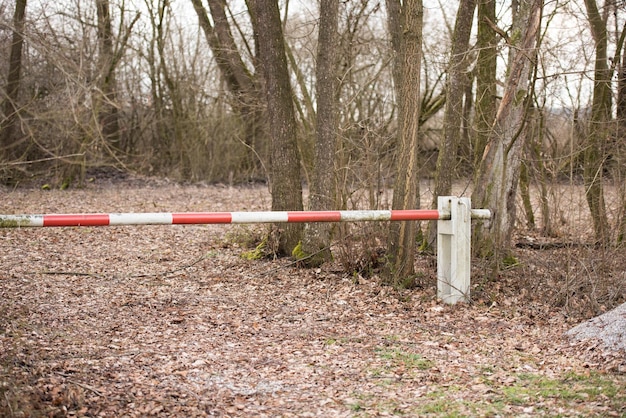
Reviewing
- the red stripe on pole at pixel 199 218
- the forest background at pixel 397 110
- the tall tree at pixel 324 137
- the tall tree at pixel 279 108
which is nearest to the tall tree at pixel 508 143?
the forest background at pixel 397 110

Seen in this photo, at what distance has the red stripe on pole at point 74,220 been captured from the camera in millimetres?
5443

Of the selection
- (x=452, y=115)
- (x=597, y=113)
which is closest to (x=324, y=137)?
(x=452, y=115)

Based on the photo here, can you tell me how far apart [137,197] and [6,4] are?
5160 mm

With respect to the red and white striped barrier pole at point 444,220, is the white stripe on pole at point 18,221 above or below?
above

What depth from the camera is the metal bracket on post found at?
6.88m

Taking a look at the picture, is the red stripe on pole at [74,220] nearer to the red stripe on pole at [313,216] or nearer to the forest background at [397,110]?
the red stripe on pole at [313,216]

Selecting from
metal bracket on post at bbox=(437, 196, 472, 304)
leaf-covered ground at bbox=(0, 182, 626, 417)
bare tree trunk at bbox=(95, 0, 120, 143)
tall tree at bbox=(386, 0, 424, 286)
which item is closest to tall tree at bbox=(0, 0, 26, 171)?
bare tree trunk at bbox=(95, 0, 120, 143)

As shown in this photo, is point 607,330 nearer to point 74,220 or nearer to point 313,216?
point 313,216

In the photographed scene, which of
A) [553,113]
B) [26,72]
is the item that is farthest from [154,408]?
[26,72]

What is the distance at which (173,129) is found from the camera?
23156mm

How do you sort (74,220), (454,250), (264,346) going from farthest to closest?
(454,250), (264,346), (74,220)

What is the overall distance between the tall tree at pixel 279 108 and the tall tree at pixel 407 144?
186 centimetres

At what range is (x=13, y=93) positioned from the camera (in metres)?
17.6

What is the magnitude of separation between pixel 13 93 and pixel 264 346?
14237 millimetres
